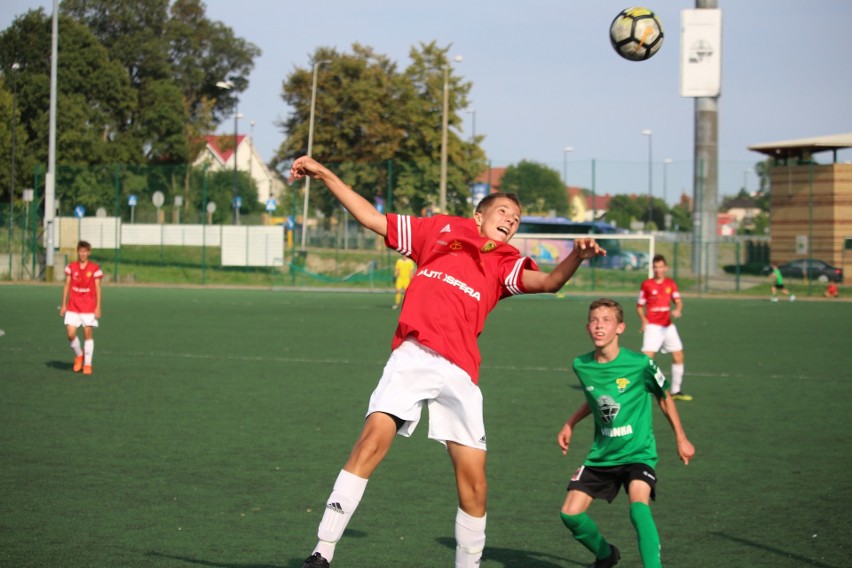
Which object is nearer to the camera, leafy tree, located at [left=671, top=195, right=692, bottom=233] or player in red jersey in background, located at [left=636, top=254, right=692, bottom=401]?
player in red jersey in background, located at [left=636, top=254, right=692, bottom=401]

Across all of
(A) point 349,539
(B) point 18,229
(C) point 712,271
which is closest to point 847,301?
(C) point 712,271

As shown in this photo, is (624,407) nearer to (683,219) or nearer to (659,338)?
(659,338)

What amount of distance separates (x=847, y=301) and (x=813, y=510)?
34405 mm

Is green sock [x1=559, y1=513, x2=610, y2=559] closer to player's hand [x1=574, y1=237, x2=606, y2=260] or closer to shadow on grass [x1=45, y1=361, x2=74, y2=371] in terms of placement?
player's hand [x1=574, y1=237, x2=606, y2=260]

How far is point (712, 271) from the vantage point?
4441 centimetres

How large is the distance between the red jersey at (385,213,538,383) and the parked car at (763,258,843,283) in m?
43.7

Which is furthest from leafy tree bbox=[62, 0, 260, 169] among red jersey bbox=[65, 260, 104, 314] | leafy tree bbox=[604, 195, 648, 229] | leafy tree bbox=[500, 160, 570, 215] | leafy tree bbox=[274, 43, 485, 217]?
red jersey bbox=[65, 260, 104, 314]

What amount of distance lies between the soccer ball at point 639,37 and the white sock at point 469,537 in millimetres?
6242

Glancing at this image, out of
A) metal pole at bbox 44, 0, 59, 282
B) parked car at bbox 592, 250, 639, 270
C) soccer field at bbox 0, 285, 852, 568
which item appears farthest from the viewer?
parked car at bbox 592, 250, 639, 270

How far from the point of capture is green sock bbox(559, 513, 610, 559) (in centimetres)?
588

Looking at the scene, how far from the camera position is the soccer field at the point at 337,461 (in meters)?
Answer: 6.68

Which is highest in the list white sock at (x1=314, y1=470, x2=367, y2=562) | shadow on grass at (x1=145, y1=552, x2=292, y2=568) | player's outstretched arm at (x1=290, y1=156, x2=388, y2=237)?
player's outstretched arm at (x1=290, y1=156, x2=388, y2=237)

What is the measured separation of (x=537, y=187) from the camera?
53125mm

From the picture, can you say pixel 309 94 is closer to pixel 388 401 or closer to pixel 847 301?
pixel 847 301
